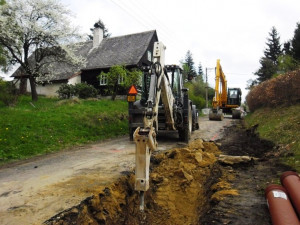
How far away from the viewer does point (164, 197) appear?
494cm

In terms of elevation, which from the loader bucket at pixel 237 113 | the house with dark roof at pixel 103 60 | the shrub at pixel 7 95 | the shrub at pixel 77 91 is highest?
the house with dark roof at pixel 103 60

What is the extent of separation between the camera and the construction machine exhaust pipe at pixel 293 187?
10.8 feet

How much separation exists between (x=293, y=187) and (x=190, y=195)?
6.32 feet

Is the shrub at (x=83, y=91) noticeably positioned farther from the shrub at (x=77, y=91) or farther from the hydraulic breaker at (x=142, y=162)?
the hydraulic breaker at (x=142, y=162)

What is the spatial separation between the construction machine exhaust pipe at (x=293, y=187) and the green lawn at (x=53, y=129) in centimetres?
678

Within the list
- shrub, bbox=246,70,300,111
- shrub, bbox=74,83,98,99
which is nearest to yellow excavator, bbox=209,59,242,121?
shrub, bbox=246,70,300,111

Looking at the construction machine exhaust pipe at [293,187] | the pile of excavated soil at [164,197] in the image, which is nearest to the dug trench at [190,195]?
the pile of excavated soil at [164,197]

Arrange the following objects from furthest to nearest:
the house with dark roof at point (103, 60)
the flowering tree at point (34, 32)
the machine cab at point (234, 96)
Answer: the machine cab at point (234, 96) → the house with dark roof at point (103, 60) → the flowering tree at point (34, 32)

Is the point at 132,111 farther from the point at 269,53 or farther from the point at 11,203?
the point at 269,53

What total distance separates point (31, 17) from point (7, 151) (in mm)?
13069

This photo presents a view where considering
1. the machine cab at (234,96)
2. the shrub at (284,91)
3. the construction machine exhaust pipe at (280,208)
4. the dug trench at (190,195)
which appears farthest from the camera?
the machine cab at (234,96)

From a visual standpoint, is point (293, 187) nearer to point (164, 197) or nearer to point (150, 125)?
point (164, 197)

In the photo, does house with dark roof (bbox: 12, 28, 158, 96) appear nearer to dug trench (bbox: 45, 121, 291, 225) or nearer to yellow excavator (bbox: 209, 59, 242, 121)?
yellow excavator (bbox: 209, 59, 242, 121)

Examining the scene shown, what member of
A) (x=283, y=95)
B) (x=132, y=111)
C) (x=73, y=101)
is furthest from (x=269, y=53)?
(x=132, y=111)
